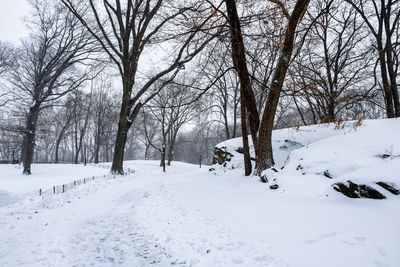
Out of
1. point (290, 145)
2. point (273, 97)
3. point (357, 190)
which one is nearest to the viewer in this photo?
point (357, 190)

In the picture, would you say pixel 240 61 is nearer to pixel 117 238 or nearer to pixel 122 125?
pixel 117 238

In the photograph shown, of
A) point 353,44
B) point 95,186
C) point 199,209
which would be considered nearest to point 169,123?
point 95,186

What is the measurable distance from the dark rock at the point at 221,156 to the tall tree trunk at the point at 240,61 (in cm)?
397

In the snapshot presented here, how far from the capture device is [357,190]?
351cm

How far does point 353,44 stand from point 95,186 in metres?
20.4

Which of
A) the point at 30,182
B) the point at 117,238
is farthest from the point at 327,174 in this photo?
the point at 30,182

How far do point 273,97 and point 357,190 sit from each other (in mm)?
3642

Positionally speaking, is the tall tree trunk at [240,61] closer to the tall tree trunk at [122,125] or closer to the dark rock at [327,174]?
the dark rock at [327,174]

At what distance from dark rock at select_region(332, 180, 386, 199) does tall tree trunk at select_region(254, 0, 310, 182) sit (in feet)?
7.70

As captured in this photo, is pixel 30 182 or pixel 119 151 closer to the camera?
pixel 30 182

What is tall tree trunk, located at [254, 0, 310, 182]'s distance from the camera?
5.71m

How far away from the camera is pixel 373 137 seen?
16.1 ft

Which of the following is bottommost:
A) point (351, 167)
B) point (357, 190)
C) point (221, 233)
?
point (221, 233)

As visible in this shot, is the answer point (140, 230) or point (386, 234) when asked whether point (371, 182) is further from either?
point (140, 230)
